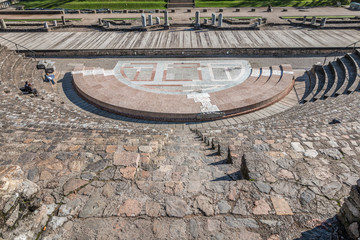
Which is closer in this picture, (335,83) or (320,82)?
(335,83)

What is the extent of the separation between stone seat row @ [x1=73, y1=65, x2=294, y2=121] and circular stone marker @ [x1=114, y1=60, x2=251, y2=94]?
840 mm

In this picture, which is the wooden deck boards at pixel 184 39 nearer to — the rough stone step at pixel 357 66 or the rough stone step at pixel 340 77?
the rough stone step at pixel 357 66

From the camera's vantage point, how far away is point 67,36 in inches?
1033

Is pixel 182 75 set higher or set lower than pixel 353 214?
lower

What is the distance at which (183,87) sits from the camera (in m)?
16.1

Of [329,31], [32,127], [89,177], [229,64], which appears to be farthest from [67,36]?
[329,31]

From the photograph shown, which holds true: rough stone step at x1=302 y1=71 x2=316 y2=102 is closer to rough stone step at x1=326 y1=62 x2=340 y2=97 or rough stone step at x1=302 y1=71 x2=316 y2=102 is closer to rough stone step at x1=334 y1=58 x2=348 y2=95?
rough stone step at x1=326 y1=62 x2=340 y2=97

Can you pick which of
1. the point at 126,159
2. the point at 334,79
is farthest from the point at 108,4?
the point at 126,159

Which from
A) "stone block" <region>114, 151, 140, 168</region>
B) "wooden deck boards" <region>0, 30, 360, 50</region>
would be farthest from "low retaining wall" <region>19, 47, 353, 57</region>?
"stone block" <region>114, 151, 140, 168</region>

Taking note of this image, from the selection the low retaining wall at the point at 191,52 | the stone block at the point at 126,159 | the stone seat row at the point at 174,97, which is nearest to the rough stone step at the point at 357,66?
the stone seat row at the point at 174,97

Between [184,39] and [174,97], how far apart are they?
12.4 m

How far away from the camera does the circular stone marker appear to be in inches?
634

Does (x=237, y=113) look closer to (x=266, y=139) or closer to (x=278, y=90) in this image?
(x=278, y=90)

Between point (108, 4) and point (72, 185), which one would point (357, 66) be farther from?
point (108, 4)
